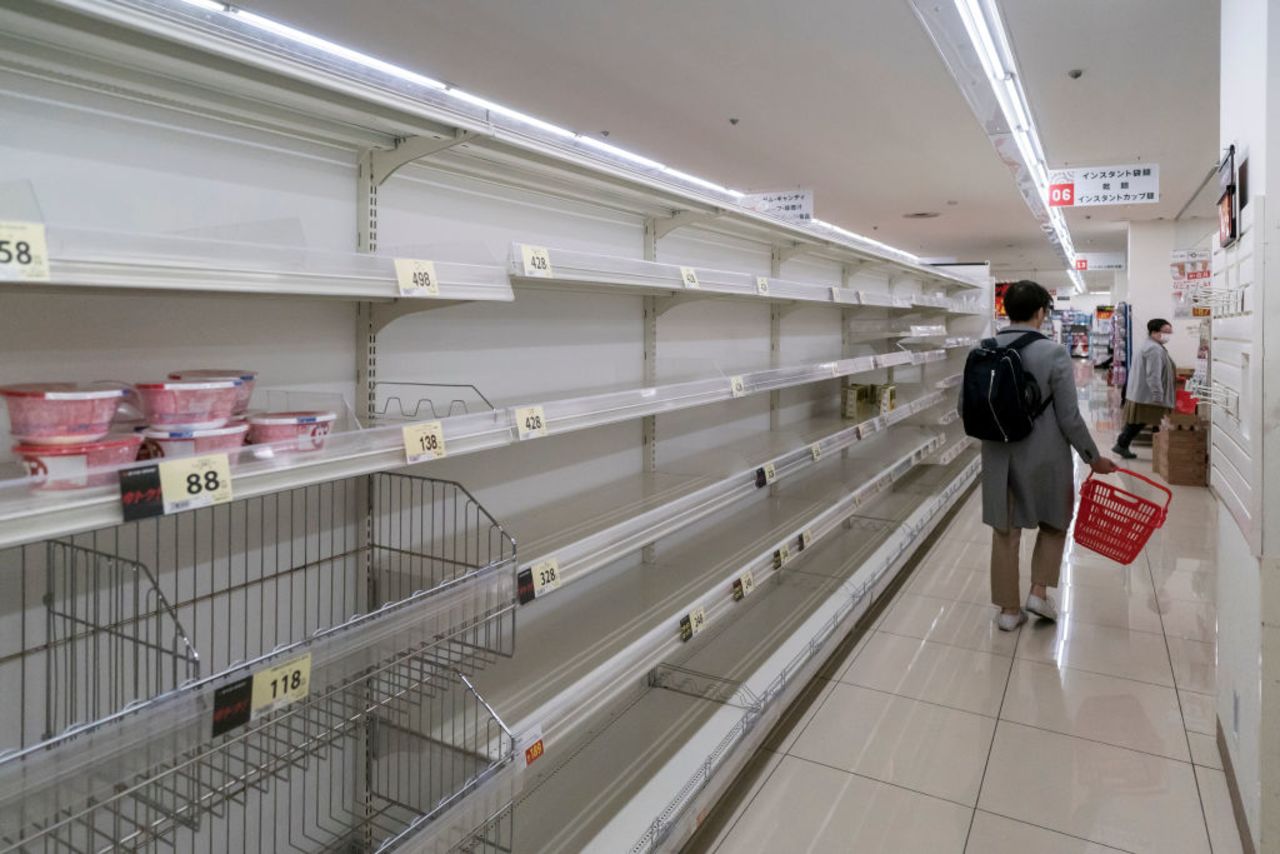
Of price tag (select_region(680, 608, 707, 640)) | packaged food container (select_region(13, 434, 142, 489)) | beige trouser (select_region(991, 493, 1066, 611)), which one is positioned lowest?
beige trouser (select_region(991, 493, 1066, 611))

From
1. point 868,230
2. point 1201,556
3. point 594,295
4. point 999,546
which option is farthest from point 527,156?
point 868,230

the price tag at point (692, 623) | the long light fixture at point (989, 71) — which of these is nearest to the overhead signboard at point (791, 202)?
the long light fixture at point (989, 71)

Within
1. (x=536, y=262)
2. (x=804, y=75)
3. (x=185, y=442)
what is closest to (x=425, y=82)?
(x=804, y=75)

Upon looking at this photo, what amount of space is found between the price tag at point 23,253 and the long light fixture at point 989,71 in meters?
3.69

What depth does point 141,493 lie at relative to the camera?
3.27 ft

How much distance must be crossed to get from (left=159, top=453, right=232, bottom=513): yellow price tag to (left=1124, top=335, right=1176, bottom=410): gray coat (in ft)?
30.8

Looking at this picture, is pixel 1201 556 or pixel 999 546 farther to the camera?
pixel 1201 556

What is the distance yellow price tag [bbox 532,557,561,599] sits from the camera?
173 centimetres

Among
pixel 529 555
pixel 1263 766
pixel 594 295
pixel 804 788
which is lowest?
pixel 804 788

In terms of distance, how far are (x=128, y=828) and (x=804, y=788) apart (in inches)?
75.8

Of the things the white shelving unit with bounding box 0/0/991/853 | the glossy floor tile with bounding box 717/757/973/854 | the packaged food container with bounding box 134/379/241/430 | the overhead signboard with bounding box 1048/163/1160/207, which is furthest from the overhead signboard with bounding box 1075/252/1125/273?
the packaged food container with bounding box 134/379/241/430

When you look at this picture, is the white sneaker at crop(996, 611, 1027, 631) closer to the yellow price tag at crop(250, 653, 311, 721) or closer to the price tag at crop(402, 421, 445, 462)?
the price tag at crop(402, 421, 445, 462)

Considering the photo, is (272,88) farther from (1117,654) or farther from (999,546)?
(1117,654)

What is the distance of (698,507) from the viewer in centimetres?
248
